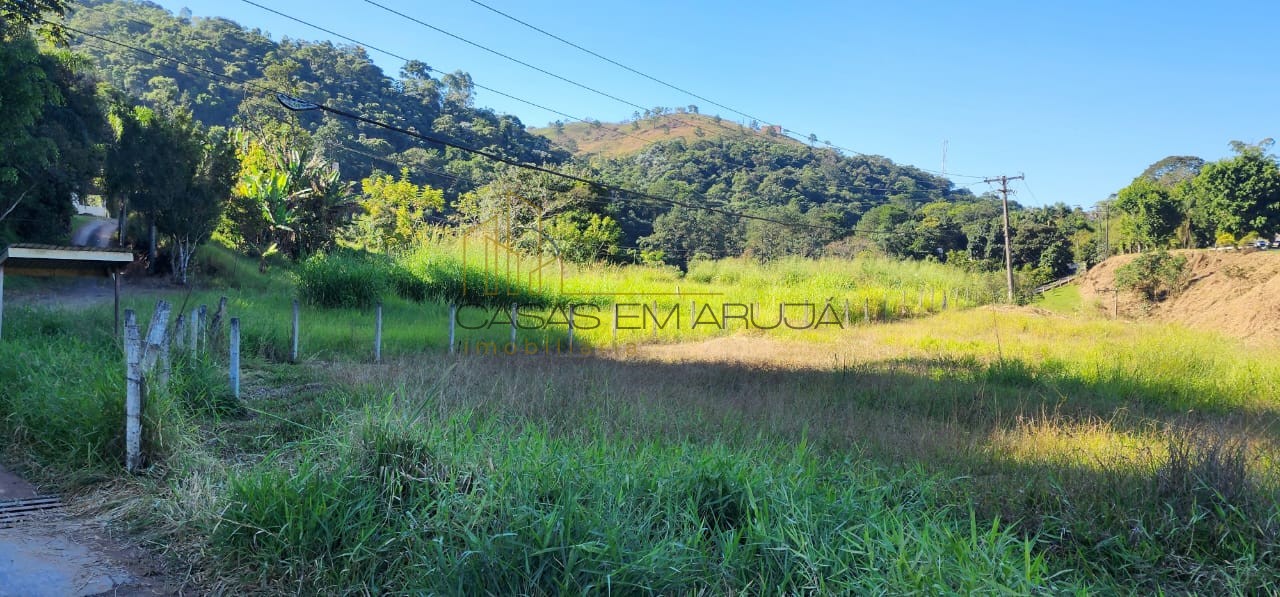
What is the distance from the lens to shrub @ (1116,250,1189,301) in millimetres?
31312

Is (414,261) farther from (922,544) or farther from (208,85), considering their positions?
(208,85)

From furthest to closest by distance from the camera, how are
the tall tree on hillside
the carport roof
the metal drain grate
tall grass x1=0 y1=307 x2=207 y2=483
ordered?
the tall tree on hillside, the carport roof, tall grass x1=0 y1=307 x2=207 y2=483, the metal drain grate

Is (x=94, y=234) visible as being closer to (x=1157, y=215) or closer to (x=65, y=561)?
(x=65, y=561)

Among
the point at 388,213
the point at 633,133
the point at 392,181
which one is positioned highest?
the point at 633,133

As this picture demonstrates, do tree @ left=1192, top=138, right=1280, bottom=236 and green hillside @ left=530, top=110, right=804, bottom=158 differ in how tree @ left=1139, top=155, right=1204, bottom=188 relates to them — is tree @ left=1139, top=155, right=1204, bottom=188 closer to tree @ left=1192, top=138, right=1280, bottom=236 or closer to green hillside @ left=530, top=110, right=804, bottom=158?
tree @ left=1192, top=138, right=1280, bottom=236

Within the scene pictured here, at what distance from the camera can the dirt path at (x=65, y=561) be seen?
3.75 meters

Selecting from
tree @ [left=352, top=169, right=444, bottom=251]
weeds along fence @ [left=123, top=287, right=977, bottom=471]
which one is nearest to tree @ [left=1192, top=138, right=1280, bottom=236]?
weeds along fence @ [left=123, top=287, right=977, bottom=471]

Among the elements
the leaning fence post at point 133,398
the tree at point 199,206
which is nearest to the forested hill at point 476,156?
the tree at point 199,206

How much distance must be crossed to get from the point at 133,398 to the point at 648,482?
148 inches

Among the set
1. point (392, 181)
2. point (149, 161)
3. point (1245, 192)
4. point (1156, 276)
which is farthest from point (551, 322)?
point (1245, 192)

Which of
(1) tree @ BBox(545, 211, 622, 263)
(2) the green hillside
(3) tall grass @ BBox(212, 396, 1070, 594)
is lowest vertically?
(3) tall grass @ BBox(212, 396, 1070, 594)

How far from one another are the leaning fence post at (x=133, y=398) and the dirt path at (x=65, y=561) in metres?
0.55

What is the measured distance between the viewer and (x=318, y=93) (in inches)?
1567

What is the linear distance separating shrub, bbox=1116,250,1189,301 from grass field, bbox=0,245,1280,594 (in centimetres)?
2615
